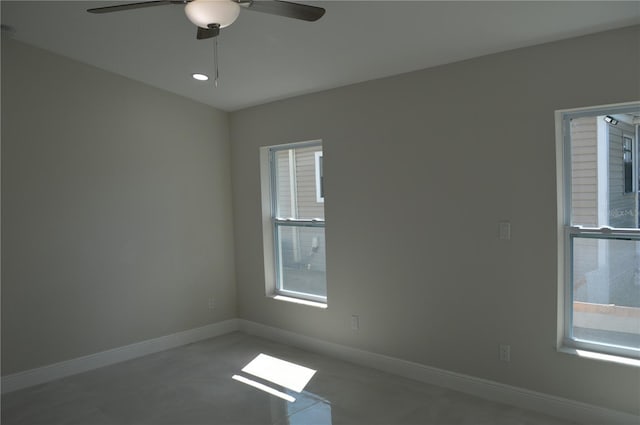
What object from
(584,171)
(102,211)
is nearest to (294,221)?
(102,211)

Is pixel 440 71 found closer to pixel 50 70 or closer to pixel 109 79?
pixel 109 79

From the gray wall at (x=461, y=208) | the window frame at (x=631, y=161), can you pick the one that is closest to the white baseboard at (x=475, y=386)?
the gray wall at (x=461, y=208)

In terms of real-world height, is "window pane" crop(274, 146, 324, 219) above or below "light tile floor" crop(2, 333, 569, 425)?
above

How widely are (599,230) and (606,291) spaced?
394 millimetres

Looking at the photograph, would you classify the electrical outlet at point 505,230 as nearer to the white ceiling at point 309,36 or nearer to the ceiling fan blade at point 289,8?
the white ceiling at point 309,36

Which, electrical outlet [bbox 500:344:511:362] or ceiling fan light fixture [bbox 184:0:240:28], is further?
electrical outlet [bbox 500:344:511:362]

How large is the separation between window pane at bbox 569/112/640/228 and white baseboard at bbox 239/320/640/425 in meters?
1.14

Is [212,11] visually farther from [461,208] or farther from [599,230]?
[599,230]

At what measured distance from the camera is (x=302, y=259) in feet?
15.1

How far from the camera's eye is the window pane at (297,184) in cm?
441

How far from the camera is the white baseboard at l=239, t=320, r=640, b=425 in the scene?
2727 millimetres

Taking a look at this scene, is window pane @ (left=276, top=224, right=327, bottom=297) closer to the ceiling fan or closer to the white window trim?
the white window trim

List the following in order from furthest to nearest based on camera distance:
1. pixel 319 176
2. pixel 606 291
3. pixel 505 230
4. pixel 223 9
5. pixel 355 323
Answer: pixel 319 176 < pixel 355 323 < pixel 505 230 < pixel 606 291 < pixel 223 9

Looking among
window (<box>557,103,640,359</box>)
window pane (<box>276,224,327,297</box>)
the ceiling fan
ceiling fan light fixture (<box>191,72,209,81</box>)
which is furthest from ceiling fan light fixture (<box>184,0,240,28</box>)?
window pane (<box>276,224,327,297</box>)
